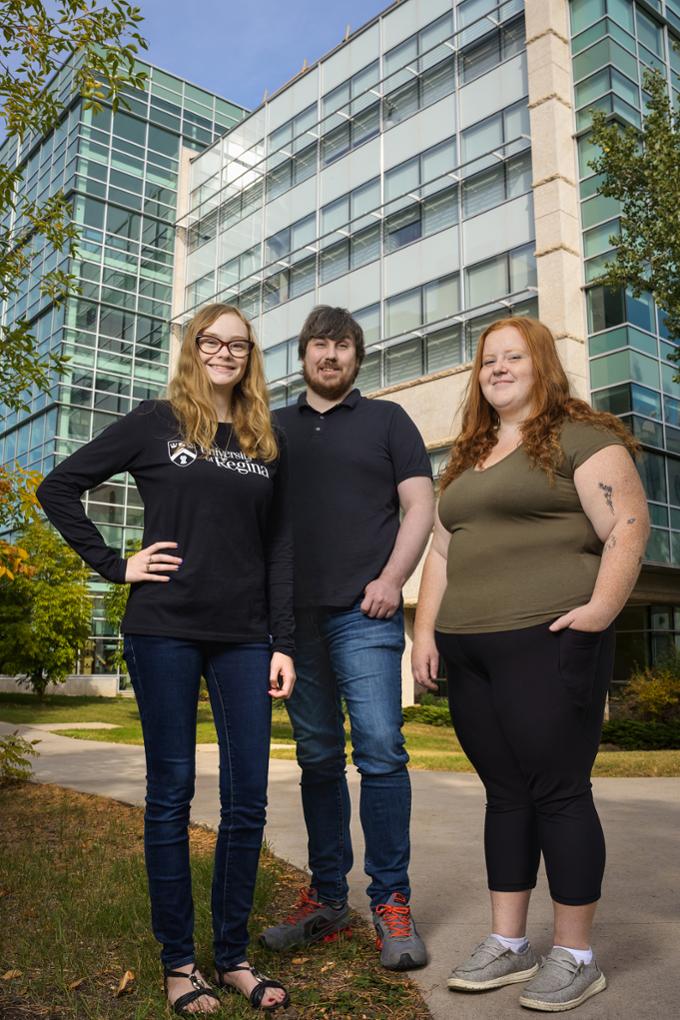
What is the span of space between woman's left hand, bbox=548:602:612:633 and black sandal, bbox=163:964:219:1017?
5.14 feet

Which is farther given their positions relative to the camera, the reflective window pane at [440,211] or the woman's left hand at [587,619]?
the reflective window pane at [440,211]

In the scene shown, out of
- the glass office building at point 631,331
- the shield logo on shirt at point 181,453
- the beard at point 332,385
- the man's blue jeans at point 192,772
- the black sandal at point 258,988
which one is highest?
the glass office building at point 631,331

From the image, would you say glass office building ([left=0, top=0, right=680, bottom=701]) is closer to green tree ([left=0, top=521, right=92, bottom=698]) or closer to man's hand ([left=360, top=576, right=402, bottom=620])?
green tree ([left=0, top=521, right=92, bottom=698])

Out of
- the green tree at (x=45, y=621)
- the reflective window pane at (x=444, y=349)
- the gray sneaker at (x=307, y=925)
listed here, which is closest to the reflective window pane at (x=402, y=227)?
the reflective window pane at (x=444, y=349)

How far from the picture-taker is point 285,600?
2947mm

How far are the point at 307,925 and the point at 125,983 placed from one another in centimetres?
72

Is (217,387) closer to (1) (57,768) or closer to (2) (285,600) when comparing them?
(2) (285,600)

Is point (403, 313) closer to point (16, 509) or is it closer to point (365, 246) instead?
point (365, 246)

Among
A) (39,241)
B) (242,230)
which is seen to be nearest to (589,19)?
(242,230)

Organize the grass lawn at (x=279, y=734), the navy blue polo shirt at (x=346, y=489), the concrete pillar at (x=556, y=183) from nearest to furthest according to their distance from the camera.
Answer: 1. the navy blue polo shirt at (x=346, y=489)
2. the grass lawn at (x=279, y=734)
3. the concrete pillar at (x=556, y=183)

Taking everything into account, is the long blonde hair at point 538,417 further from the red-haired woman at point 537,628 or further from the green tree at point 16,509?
the green tree at point 16,509

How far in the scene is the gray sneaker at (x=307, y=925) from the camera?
3127 mm

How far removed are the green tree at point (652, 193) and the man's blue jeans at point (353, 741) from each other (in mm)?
12334

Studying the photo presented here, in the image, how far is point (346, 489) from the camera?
11.1 feet
